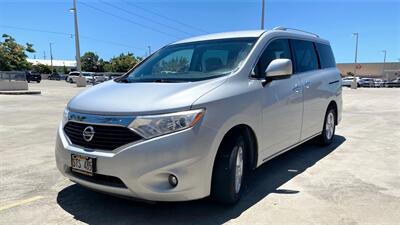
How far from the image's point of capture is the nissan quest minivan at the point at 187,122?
337cm

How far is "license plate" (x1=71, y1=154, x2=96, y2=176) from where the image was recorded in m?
3.53

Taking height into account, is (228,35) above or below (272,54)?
above

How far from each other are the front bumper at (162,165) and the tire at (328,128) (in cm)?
389

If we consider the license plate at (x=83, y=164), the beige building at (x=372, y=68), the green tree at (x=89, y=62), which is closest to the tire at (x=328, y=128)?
the license plate at (x=83, y=164)

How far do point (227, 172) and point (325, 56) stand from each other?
4.18 m

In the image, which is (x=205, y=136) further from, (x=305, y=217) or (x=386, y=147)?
(x=386, y=147)

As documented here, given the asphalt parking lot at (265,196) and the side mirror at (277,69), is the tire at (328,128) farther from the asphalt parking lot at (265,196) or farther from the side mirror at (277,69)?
the side mirror at (277,69)

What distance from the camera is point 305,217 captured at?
12.4 feet

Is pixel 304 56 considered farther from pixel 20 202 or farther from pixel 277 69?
pixel 20 202

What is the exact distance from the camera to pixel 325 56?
23.0ft

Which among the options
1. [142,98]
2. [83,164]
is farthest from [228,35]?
[83,164]

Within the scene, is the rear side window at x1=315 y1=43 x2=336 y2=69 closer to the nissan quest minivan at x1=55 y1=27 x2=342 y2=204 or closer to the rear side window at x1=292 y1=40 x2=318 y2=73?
the rear side window at x1=292 y1=40 x2=318 y2=73

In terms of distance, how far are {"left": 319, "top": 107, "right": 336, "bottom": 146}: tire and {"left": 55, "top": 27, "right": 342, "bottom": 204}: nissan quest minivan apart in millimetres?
1860

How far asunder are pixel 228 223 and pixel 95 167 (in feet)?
4.39
